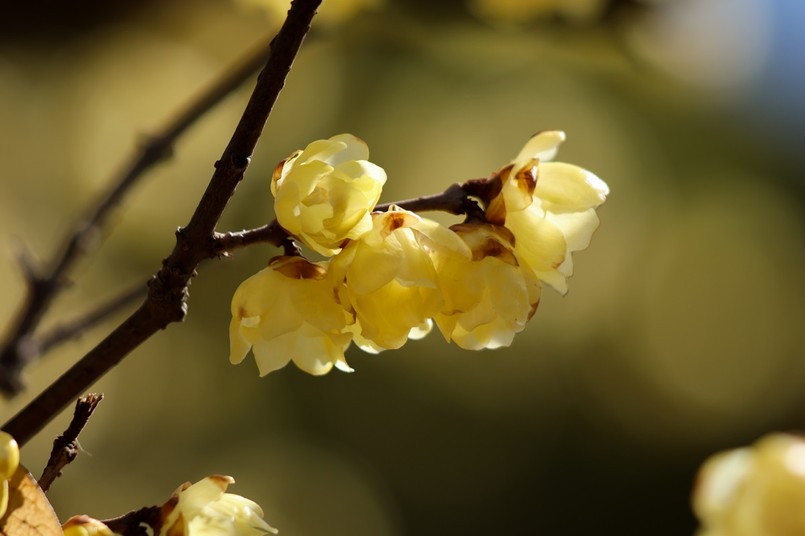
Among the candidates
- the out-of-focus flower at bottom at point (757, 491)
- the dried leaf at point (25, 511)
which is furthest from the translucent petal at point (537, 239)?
the dried leaf at point (25, 511)

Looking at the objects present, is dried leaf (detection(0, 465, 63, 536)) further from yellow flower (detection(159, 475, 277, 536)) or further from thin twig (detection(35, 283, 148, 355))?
thin twig (detection(35, 283, 148, 355))

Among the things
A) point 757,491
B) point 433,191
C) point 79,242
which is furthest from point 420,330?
point 433,191

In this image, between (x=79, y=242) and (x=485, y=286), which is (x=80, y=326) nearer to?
(x=79, y=242)

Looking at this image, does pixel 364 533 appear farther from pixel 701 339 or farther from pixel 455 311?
pixel 455 311

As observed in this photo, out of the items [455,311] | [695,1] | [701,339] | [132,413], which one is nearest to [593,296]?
[701,339]

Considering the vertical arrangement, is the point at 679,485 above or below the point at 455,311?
above

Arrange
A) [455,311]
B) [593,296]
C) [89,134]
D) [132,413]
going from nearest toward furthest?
1. [455,311]
2. [132,413]
3. [89,134]
4. [593,296]
